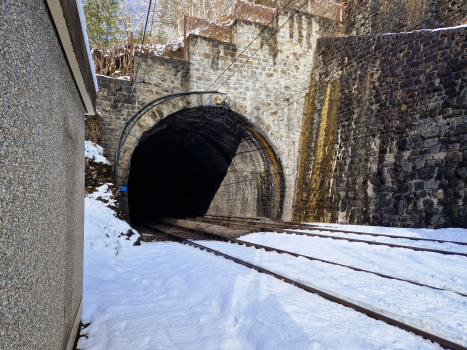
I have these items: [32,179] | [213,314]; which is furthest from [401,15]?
[32,179]

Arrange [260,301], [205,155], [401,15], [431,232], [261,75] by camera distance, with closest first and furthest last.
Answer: [260,301] < [431,232] < [401,15] < [261,75] < [205,155]

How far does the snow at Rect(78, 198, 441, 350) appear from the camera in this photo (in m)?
3.04

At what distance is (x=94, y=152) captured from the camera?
1120 centimetres

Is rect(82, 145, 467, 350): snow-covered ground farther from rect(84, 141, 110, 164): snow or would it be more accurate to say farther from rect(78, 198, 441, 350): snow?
rect(84, 141, 110, 164): snow

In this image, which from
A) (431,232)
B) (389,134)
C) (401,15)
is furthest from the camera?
(401,15)

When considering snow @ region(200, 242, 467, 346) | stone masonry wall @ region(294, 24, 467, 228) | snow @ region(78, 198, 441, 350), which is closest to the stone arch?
stone masonry wall @ region(294, 24, 467, 228)

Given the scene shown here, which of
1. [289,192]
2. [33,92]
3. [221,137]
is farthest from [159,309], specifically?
[221,137]

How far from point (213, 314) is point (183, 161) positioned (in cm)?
→ 2019

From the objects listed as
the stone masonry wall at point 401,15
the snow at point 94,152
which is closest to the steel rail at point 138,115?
the snow at point 94,152

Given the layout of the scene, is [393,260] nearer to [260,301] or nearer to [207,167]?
[260,301]

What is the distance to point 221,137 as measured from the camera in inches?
677

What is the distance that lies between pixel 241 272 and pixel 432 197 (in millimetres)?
6309

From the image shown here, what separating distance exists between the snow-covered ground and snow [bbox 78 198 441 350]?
1 centimetres

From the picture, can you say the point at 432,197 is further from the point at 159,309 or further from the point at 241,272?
the point at 159,309
